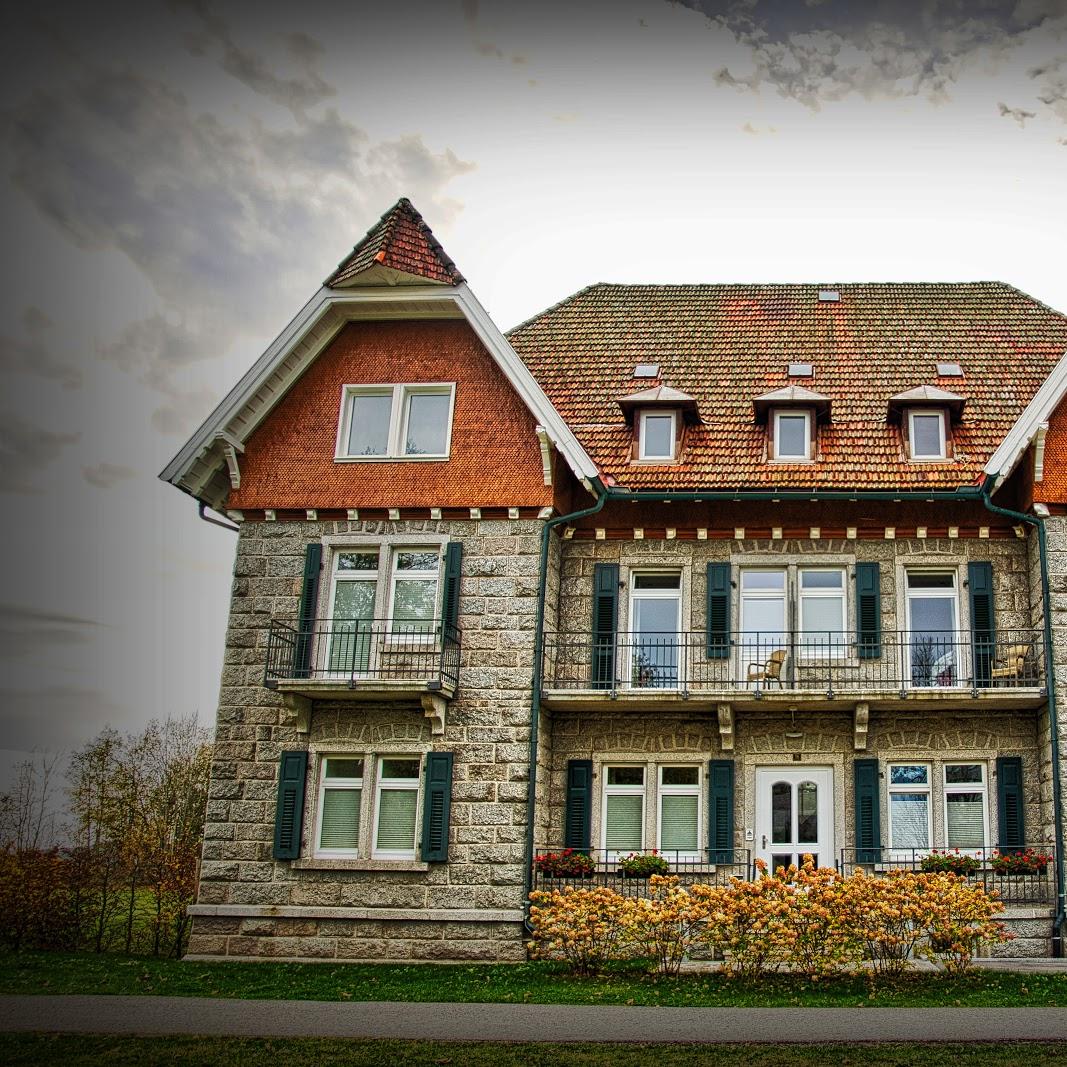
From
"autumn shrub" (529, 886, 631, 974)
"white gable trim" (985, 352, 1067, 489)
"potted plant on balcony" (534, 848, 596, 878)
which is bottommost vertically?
"autumn shrub" (529, 886, 631, 974)

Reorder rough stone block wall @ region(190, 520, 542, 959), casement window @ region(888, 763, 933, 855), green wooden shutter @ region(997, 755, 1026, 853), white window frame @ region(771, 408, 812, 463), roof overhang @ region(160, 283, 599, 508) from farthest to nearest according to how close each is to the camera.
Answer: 1. white window frame @ region(771, 408, 812, 463)
2. roof overhang @ region(160, 283, 599, 508)
3. casement window @ region(888, 763, 933, 855)
4. green wooden shutter @ region(997, 755, 1026, 853)
5. rough stone block wall @ region(190, 520, 542, 959)

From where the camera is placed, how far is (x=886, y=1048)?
1280 centimetres

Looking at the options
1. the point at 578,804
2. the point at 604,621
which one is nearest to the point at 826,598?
the point at 604,621

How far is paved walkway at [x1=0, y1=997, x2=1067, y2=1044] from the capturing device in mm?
13445

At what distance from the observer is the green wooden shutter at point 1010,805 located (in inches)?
810

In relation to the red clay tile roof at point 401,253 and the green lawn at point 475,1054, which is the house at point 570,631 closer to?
the red clay tile roof at point 401,253

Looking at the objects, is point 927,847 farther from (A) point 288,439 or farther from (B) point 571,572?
(A) point 288,439

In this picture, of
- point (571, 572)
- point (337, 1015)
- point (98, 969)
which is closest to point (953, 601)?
point (571, 572)

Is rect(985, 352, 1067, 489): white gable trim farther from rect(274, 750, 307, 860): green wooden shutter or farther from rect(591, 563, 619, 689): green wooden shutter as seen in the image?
rect(274, 750, 307, 860): green wooden shutter

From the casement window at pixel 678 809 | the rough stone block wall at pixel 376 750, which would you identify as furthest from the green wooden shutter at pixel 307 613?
the casement window at pixel 678 809

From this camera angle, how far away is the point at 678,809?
2159cm

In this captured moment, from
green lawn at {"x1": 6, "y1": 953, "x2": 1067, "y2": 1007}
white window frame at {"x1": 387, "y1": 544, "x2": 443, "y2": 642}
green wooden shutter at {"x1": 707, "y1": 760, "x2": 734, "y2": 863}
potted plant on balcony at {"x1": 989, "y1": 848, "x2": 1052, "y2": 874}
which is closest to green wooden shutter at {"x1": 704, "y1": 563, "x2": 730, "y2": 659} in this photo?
green wooden shutter at {"x1": 707, "y1": 760, "x2": 734, "y2": 863}

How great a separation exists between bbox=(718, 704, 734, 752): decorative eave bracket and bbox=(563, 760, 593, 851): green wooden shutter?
2.16 m

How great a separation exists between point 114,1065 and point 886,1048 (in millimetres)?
7219
